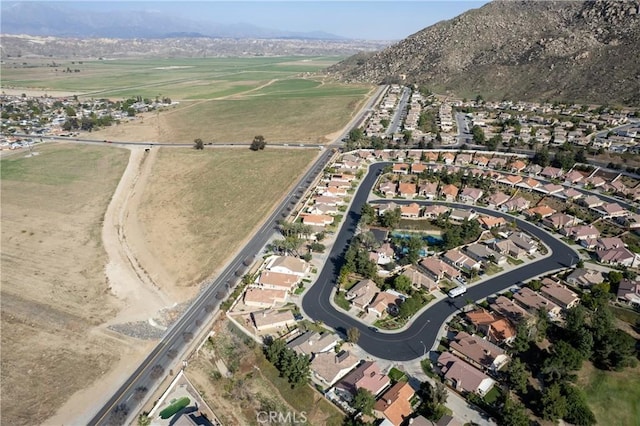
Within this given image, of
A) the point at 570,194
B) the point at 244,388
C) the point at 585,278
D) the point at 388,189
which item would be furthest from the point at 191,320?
the point at 570,194

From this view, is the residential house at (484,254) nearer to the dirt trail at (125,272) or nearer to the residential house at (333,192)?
the residential house at (333,192)

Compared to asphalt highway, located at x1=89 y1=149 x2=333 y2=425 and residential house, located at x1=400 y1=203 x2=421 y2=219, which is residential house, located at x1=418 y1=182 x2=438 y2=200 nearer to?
residential house, located at x1=400 y1=203 x2=421 y2=219

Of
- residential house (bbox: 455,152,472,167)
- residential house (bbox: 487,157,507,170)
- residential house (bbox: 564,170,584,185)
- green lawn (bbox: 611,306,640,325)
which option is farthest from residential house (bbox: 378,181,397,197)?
green lawn (bbox: 611,306,640,325)

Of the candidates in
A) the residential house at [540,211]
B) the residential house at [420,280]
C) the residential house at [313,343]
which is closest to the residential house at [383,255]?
the residential house at [420,280]

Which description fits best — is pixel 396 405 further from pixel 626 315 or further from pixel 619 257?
pixel 619 257

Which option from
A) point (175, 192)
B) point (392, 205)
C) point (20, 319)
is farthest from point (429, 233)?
point (20, 319)

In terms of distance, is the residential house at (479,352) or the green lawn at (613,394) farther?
the residential house at (479,352)

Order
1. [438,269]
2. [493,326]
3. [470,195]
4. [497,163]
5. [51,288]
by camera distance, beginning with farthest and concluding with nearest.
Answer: [497,163] < [470,195] < [438,269] < [51,288] < [493,326]
